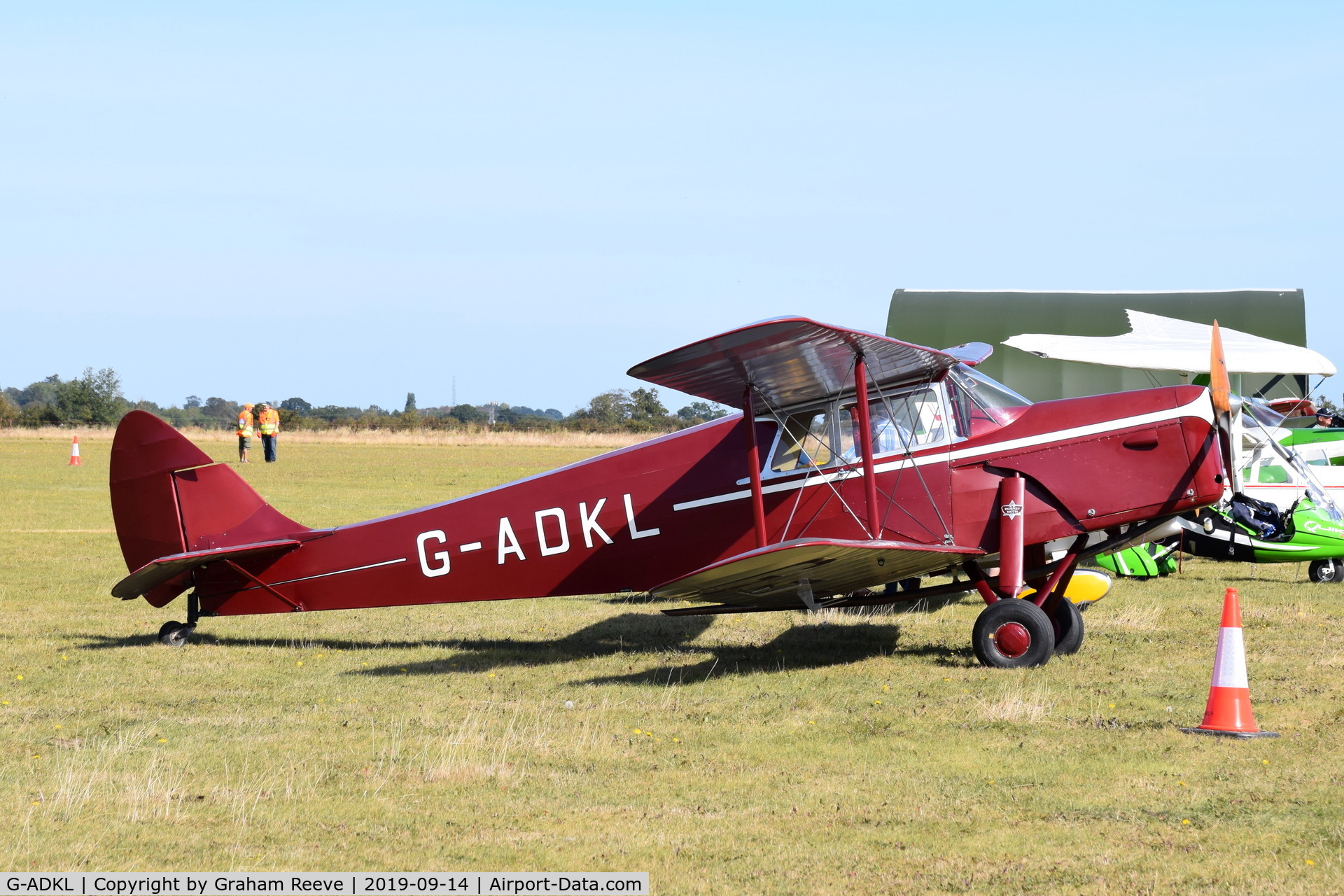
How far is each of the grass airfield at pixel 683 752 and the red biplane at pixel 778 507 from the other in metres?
0.62

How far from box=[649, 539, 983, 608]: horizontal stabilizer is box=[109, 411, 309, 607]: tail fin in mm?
3743

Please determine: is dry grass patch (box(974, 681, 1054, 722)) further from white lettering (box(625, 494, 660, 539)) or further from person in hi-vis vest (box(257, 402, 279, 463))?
person in hi-vis vest (box(257, 402, 279, 463))

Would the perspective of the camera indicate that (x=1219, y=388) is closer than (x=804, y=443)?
Yes

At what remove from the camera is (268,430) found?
3297 centimetres

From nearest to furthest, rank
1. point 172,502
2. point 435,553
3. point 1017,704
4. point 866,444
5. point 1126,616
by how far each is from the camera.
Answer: point 1017,704 → point 866,444 → point 435,553 → point 172,502 → point 1126,616

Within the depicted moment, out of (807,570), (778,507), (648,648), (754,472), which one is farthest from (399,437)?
(807,570)

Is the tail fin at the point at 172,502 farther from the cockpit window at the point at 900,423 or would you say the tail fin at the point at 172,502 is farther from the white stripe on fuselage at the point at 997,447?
the cockpit window at the point at 900,423

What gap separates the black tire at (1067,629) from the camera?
29.8ft

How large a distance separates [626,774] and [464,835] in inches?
46.9

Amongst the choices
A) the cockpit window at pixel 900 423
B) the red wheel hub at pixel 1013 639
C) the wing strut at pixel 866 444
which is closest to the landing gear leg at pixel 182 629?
the cockpit window at pixel 900 423

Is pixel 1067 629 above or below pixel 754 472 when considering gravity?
below

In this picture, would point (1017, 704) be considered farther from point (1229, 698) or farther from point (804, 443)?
point (804, 443)

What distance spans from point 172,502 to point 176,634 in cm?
118

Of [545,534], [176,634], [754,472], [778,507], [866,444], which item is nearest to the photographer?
[866,444]
